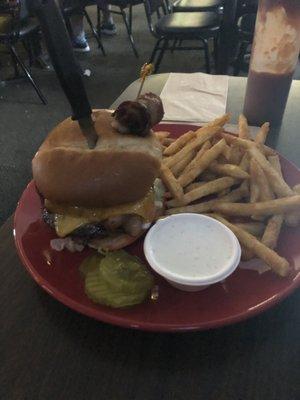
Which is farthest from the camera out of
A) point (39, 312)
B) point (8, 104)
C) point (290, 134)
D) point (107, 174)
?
point (8, 104)

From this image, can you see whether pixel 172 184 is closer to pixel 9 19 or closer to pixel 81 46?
pixel 9 19

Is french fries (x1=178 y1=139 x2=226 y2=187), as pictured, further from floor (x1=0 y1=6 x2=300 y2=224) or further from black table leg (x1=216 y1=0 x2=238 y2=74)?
black table leg (x1=216 y1=0 x2=238 y2=74)

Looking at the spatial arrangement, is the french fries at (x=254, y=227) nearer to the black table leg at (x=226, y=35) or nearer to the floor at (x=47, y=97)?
the floor at (x=47, y=97)

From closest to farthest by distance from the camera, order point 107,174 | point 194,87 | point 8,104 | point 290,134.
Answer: point 107,174
point 290,134
point 194,87
point 8,104

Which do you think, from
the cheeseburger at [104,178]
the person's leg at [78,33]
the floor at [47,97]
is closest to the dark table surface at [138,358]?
the cheeseburger at [104,178]

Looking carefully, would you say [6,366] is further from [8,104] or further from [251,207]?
[8,104]

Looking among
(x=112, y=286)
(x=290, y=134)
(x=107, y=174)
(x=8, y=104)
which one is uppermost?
(x=107, y=174)

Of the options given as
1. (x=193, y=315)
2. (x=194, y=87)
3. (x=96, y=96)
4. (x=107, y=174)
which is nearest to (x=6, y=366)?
(x=193, y=315)

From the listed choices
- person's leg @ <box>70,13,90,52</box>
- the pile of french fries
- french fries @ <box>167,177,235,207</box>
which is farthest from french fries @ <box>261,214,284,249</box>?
person's leg @ <box>70,13,90,52</box>

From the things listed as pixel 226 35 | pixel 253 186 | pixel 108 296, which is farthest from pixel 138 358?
pixel 226 35
